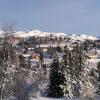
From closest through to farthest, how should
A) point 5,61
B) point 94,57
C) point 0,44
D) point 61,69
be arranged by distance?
point 5,61 → point 0,44 → point 61,69 → point 94,57

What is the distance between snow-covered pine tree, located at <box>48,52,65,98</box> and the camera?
52.5 metres

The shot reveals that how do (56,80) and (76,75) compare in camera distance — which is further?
(76,75)

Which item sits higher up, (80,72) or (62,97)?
(80,72)

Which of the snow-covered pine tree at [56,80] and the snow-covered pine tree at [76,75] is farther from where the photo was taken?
the snow-covered pine tree at [76,75]

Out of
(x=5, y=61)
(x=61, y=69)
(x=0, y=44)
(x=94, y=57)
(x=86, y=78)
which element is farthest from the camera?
(x=94, y=57)

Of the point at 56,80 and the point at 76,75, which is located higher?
the point at 76,75

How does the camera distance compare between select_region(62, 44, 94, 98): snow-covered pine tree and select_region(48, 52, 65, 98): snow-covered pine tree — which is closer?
select_region(48, 52, 65, 98): snow-covered pine tree

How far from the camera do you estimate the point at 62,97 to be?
→ 2094 inches

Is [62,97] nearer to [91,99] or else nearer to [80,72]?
[80,72]

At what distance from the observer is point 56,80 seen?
52.9 metres

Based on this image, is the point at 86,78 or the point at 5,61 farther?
the point at 86,78

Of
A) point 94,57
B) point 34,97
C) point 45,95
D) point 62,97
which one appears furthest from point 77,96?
point 94,57

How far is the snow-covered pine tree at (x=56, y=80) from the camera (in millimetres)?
52500

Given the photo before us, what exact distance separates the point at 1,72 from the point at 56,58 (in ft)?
69.6
